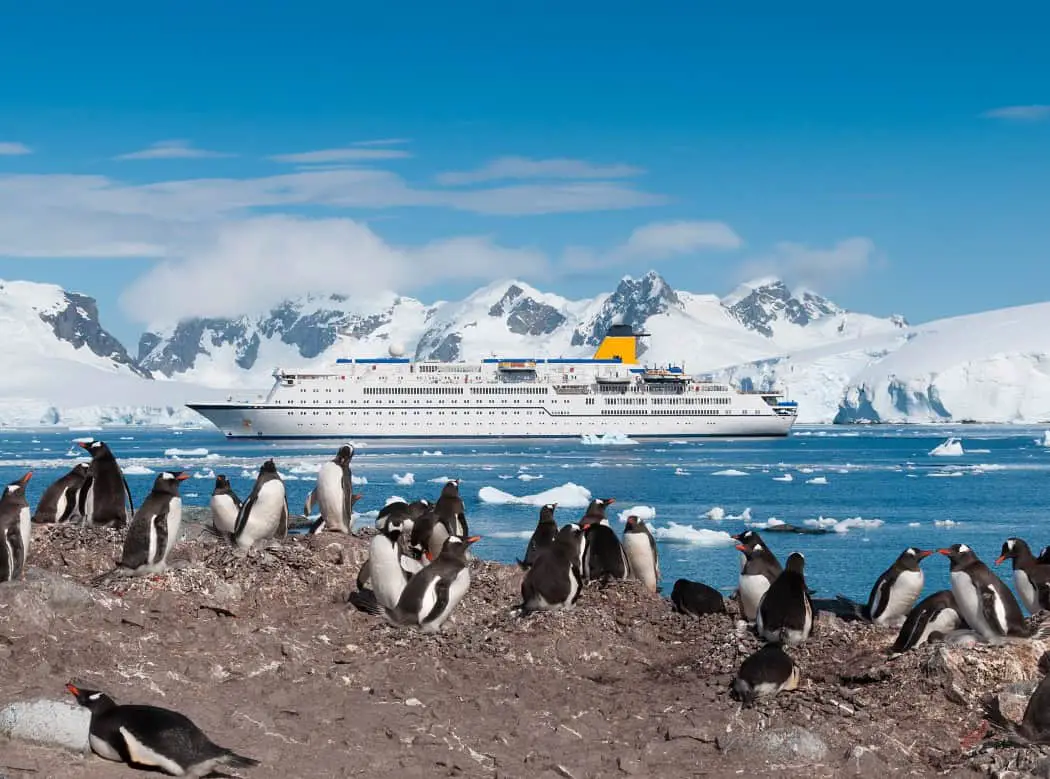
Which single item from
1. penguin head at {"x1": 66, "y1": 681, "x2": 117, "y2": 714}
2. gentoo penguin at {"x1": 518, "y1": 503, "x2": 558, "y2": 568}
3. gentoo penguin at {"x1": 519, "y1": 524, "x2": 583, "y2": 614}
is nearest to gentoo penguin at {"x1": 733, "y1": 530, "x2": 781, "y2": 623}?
gentoo penguin at {"x1": 519, "y1": 524, "x2": 583, "y2": 614}

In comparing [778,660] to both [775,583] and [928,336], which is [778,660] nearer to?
[775,583]

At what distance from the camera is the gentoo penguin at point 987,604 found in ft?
29.3

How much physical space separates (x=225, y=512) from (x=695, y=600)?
5125mm

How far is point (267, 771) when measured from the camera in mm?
7602

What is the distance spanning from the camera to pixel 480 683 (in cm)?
932

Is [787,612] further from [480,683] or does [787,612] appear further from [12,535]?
[12,535]

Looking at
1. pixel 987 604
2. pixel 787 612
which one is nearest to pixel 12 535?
pixel 787 612

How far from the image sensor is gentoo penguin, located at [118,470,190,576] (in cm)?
1030

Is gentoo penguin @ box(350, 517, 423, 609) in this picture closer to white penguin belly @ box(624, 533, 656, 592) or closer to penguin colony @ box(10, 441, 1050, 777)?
penguin colony @ box(10, 441, 1050, 777)

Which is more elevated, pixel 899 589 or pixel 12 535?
pixel 12 535

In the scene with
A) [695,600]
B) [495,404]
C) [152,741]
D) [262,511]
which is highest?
[495,404]

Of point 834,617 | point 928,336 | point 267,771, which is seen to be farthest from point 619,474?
point 928,336

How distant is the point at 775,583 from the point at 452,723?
2703 mm

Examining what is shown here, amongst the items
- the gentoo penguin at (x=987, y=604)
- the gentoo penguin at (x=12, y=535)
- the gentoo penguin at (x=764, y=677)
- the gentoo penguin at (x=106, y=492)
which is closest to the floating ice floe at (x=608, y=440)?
the gentoo penguin at (x=106, y=492)
